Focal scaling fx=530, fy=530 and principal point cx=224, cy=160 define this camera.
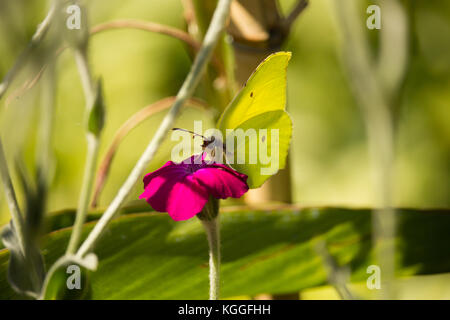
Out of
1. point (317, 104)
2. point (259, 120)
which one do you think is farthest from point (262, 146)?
point (317, 104)

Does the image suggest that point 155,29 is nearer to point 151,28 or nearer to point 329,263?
point 151,28

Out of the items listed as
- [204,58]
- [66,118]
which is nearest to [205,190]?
[204,58]

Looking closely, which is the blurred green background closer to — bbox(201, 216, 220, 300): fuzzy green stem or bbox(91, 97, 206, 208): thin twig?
bbox(91, 97, 206, 208): thin twig

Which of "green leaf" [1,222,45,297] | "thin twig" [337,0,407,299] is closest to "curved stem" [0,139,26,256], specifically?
"green leaf" [1,222,45,297]

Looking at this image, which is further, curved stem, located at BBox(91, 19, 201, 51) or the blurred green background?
the blurred green background

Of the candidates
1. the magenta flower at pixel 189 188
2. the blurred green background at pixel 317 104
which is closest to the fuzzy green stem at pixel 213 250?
the magenta flower at pixel 189 188
